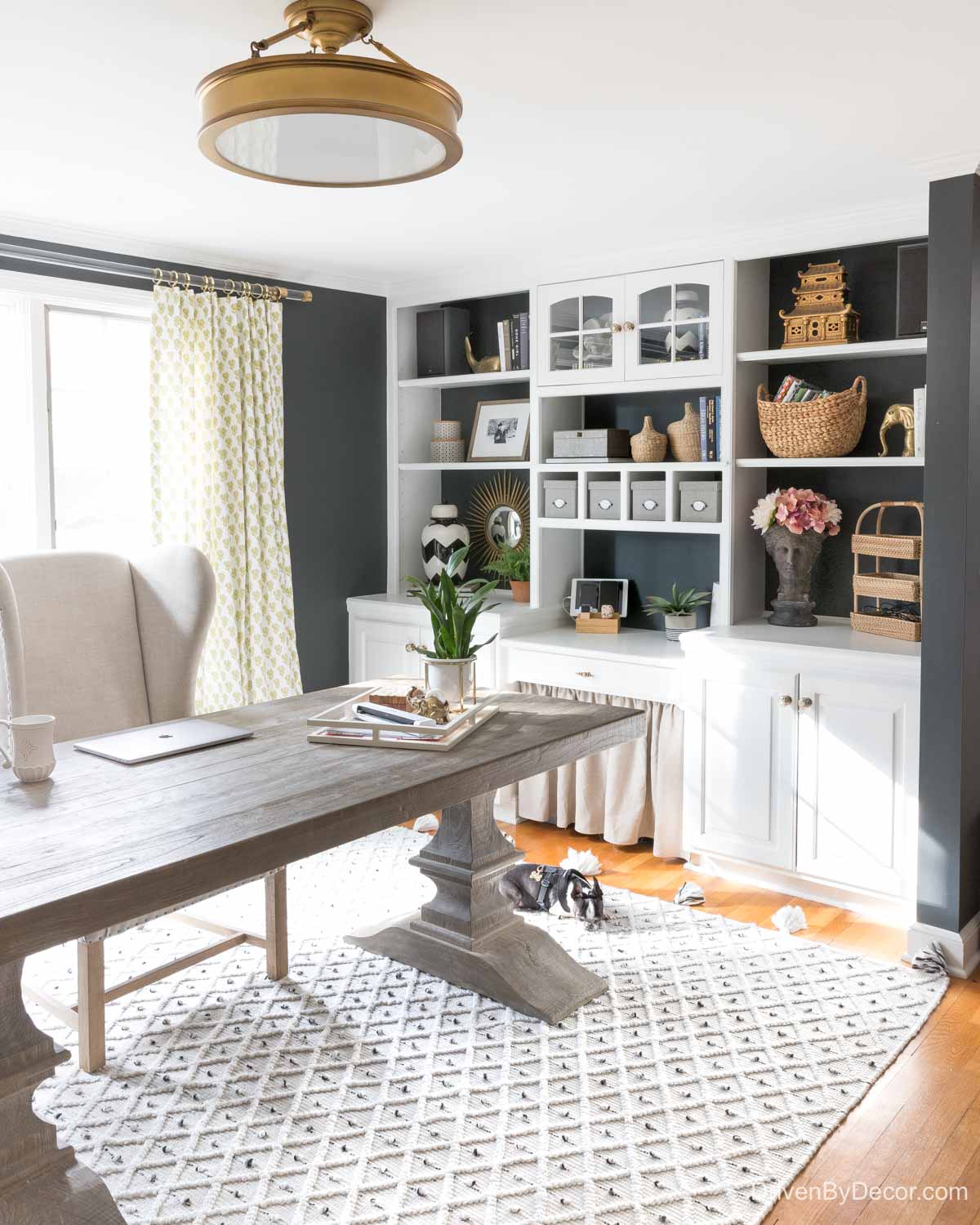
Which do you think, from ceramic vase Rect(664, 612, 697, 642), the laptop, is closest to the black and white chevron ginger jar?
ceramic vase Rect(664, 612, 697, 642)

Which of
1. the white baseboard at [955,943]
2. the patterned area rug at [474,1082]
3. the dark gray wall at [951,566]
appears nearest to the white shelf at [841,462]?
the dark gray wall at [951,566]

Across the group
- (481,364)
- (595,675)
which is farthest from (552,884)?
(481,364)

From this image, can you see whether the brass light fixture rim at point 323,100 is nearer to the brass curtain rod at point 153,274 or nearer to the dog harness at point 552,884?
the brass curtain rod at point 153,274

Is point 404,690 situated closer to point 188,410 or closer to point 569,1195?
point 569,1195

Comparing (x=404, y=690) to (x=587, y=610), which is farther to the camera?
(x=587, y=610)

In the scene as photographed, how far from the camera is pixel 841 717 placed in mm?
3492

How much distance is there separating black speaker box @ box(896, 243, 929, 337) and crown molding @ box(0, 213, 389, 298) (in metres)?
2.36

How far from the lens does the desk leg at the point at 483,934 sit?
295cm

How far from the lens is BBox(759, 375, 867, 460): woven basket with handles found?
3760 mm

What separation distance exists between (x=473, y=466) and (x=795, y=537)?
1.54 meters

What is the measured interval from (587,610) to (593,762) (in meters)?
Answer: 0.69

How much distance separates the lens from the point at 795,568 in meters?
3.90

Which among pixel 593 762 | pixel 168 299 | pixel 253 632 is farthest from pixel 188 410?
pixel 593 762

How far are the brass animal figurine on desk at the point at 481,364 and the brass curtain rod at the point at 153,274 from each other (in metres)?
0.74
